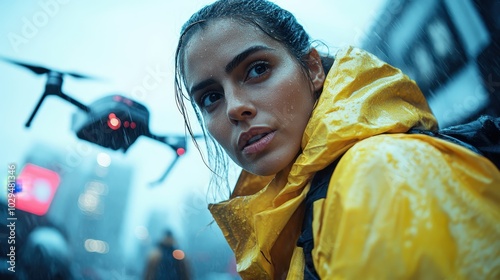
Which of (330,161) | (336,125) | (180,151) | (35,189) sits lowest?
(35,189)

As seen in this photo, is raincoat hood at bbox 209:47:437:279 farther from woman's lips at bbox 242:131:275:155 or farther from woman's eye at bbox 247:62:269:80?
woman's eye at bbox 247:62:269:80

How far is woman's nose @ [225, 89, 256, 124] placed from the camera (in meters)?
1.33

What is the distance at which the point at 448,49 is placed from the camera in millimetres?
7465

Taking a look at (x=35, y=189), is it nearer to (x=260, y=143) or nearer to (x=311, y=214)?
(x=260, y=143)

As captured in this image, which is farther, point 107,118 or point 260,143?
point 107,118

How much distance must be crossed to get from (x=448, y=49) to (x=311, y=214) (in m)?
7.98

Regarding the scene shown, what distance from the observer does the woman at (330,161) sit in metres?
0.72

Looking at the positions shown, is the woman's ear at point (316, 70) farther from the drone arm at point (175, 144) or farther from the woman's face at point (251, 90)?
the drone arm at point (175, 144)

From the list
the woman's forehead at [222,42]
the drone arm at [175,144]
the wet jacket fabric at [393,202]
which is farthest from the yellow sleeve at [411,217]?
the drone arm at [175,144]

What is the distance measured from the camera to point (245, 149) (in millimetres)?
1365

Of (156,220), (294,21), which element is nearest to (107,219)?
(156,220)

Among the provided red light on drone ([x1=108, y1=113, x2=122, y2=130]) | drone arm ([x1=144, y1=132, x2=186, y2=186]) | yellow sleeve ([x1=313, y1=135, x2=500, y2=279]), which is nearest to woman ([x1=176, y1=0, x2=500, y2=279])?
yellow sleeve ([x1=313, y1=135, x2=500, y2=279])

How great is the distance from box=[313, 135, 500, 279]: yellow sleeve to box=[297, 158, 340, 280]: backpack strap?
0.42ft

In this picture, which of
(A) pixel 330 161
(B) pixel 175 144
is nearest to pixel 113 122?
(B) pixel 175 144
